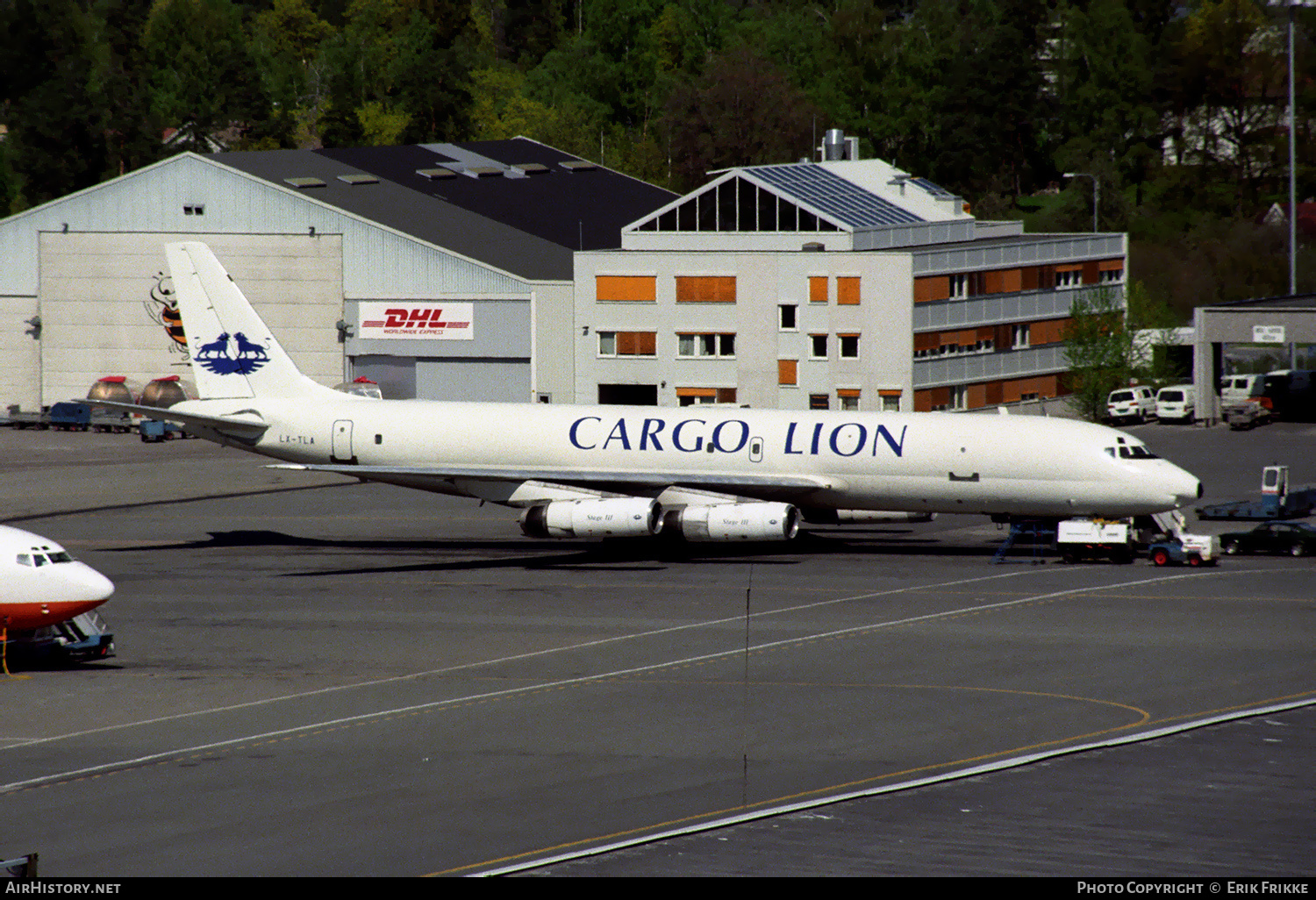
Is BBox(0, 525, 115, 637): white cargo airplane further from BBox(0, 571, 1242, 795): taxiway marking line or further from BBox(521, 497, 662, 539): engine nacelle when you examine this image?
BBox(521, 497, 662, 539): engine nacelle

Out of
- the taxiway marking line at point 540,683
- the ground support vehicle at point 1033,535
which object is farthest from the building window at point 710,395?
the taxiway marking line at point 540,683

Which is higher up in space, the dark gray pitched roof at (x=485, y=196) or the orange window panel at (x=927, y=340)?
the dark gray pitched roof at (x=485, y=196)

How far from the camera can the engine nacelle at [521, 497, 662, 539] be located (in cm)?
5909

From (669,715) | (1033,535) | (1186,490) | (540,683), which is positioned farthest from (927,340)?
(669,715)

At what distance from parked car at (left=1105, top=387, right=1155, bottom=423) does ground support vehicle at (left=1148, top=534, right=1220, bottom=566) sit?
47942 millimetres

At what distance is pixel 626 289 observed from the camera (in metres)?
102

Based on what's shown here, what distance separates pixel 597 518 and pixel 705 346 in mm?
42387

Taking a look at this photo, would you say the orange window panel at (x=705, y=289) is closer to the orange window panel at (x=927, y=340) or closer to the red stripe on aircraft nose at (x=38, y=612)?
the orange window panel at (x=927, y=340)

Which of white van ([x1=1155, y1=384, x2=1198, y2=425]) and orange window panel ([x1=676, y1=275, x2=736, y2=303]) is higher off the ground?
orange window panel ([x1=676, y1=275, x2=736, y2=303])

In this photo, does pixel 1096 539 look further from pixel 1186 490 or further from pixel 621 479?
pixel 621 479

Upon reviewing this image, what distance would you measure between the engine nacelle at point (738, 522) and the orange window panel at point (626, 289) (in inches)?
1688

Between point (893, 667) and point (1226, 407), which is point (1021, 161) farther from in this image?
point (893, 667)

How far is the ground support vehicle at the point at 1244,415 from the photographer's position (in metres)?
101

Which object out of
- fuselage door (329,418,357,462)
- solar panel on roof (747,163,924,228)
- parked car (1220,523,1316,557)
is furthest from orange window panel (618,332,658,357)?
parked car (1220,523,1316,557)
